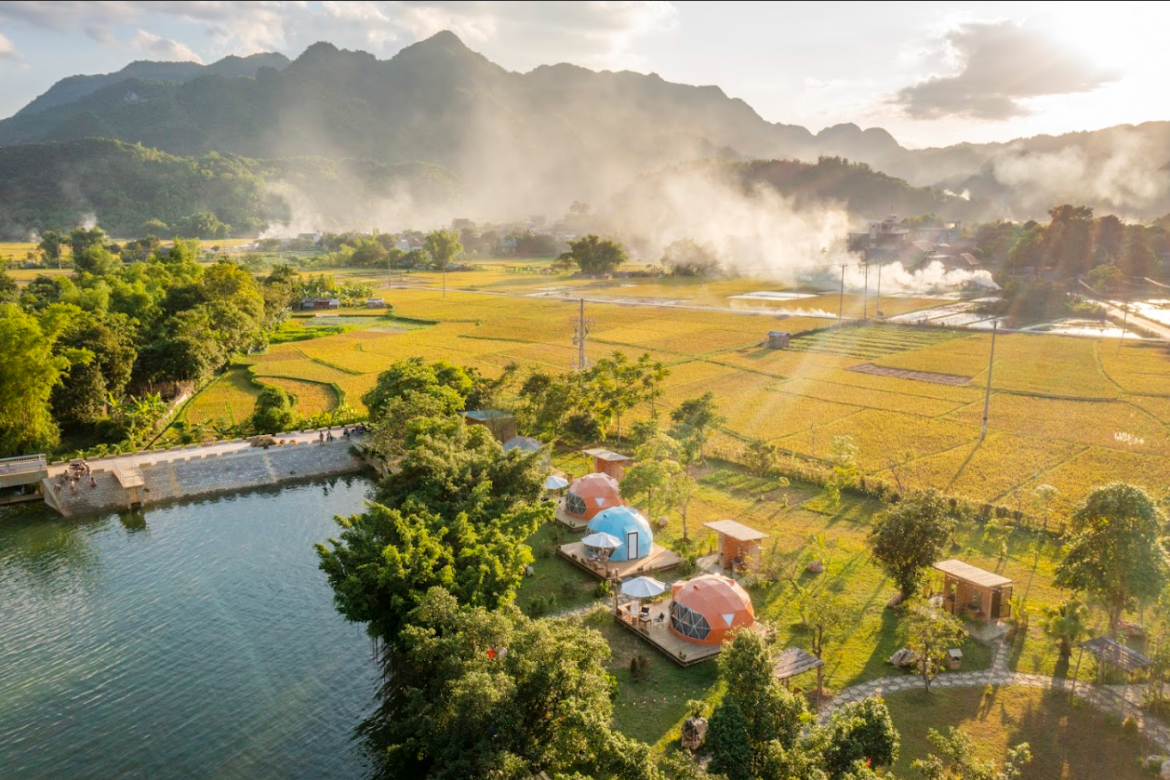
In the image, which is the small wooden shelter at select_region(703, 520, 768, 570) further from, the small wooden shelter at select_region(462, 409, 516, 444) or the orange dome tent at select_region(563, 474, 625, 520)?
the small wooden shelter at select_region(462, 409, 516, 444)

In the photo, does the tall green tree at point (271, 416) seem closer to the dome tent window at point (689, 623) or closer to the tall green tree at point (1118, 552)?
the dome tent window at point (689, 623)

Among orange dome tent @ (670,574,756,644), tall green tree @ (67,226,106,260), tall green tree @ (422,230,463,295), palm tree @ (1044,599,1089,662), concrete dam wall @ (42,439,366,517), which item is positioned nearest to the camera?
palm tree @ (1044,599,1089,662)

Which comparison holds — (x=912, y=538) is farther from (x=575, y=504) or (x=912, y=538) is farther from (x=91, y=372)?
(x=91, y=372)

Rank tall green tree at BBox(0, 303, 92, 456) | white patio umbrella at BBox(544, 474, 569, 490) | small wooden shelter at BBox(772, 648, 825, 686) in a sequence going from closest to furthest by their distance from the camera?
small wooden shelter at BBox(772, 648, 825, 686) → white patio umbrella at BBox(544, 474, 569, 490) → tall green tree at BBox(0, 303, 92, 456)

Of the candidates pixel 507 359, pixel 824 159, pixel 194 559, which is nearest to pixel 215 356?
pixel 507 359

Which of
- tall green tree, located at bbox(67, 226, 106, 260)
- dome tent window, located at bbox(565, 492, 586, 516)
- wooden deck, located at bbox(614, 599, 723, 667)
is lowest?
wooden deck, located at bbox(614, 599, 723, 667)

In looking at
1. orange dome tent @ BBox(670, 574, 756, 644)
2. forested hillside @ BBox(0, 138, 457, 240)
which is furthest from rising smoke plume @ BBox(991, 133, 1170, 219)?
forested hillside @ BBox(0, 138, 457, 240)

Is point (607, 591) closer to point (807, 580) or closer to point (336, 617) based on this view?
point (807, 580)
